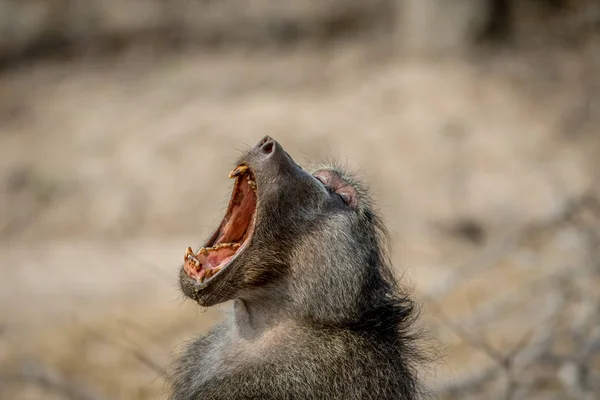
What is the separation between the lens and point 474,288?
6.84m

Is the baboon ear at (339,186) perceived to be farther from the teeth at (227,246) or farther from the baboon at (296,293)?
the teeth at (227,246)

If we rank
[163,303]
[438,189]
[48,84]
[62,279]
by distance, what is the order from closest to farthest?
[163,303], [62,279], [438,189], [48,84]

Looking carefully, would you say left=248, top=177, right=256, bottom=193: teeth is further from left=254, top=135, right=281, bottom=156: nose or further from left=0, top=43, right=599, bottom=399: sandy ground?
left=0, top=43, right=599, bottom=399: sandy ground

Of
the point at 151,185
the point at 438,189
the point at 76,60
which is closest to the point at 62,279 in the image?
the point at 151,185

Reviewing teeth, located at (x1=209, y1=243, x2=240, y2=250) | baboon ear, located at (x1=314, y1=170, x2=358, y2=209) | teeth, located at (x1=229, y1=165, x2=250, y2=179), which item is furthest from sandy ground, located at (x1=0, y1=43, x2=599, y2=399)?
teeth, located at (x1=229, y1=165, x2=250, y2=179)

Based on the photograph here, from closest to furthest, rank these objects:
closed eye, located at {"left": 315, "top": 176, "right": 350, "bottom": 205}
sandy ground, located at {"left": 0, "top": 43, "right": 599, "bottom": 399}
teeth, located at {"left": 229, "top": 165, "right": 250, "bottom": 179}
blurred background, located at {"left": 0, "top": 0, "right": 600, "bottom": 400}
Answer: teeth, located at {"left": 229, "top": 165, "right": 250, "bottom": 179} < closed eye, located at {"left": 315, "top": 176, "right": 350, "bottom": 205} < blurred background, located at {"left": 0, "top": 0, "right": 600, "bottom": 400} < sandy ground, located at {"left": 0, "top": 43, "right": 599, "bottom": 399}

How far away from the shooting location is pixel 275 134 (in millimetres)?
9789

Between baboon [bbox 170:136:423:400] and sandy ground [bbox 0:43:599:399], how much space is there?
3.88 meters

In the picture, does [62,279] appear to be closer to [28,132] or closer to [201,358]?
[28,132]

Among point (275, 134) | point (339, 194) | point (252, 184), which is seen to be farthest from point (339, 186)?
point (275, 134)

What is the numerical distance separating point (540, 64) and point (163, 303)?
592 cm

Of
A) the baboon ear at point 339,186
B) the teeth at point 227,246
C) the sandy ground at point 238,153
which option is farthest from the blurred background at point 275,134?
the teeth at point 227,246

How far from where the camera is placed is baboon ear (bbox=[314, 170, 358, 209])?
9.64 ft

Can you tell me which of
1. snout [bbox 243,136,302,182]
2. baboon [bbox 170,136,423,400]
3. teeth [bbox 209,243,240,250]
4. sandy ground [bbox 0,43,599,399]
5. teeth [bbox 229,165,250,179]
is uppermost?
sandy ground [bbox 0,43,599,399]
